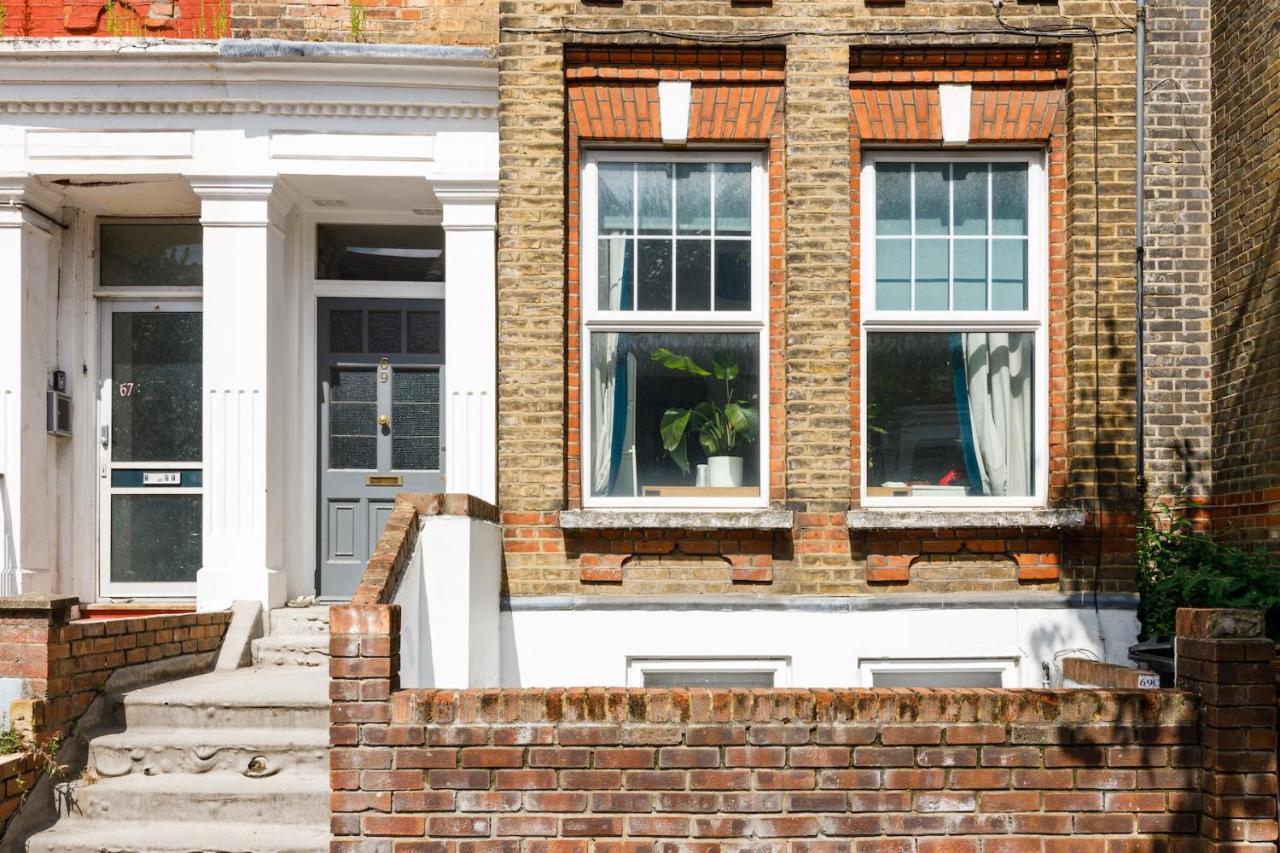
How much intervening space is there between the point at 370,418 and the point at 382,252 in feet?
3.94

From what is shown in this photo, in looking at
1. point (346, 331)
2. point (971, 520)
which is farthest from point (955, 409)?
point (346, 331)

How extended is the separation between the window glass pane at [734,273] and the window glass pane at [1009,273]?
1519 mm

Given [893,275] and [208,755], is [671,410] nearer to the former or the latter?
[893,275]

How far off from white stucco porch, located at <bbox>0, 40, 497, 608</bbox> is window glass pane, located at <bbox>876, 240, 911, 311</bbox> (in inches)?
95.1

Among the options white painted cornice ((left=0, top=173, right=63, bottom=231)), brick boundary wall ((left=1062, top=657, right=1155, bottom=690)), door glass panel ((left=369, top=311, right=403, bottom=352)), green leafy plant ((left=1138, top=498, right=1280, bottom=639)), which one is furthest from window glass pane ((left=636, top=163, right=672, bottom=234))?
white painted cornice ((left=0, top=173, right=63, bottom=231))

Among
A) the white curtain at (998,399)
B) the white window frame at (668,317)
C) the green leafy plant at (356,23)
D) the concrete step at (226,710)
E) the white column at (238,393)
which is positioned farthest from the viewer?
the green leafy plant at (356,23)

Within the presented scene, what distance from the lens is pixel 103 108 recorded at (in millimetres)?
7414

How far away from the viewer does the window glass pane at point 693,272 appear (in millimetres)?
7250

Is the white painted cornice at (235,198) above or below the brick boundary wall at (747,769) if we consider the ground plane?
above

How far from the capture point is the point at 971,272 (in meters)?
7.30

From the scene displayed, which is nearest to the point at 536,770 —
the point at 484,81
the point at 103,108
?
the point at 484,81

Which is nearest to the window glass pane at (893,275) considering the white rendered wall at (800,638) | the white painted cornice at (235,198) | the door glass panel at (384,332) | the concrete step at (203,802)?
the white rendered wall at (800,638)

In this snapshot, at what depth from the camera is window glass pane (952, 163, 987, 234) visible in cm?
730

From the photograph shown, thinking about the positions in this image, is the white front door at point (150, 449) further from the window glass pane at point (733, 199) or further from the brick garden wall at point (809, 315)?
the window glass pane at point (733, 199)
